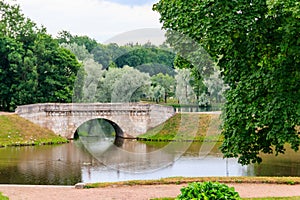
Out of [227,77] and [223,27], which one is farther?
[227,77]

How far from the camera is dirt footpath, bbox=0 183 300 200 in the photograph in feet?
39.2

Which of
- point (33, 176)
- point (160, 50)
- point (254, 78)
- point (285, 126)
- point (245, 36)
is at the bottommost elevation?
point (33, 176)

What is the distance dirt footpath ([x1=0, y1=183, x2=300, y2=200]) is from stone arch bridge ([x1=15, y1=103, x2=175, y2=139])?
74.3ft

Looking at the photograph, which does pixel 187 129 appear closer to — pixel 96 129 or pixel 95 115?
pixel 95 115

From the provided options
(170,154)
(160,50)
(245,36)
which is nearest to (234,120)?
(245,36)

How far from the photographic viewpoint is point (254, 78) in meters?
10.1

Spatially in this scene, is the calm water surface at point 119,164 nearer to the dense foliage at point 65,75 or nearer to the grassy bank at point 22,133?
the grassy bank at point 22,133

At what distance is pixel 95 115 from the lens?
120ft

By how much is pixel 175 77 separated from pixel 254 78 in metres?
29.8

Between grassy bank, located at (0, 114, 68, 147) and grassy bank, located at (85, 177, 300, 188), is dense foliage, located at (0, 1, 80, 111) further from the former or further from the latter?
grassy bank, located at (85, 177, 300, 188)

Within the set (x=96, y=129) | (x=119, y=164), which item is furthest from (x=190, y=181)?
(x=96, y=129)

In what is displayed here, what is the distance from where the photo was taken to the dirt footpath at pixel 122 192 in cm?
1196

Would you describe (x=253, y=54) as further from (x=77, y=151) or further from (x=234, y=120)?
(x=77, y=151)

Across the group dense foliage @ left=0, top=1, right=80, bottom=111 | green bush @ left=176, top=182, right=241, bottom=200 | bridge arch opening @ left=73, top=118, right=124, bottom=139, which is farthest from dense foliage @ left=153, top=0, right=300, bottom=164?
dense foliage @ left=0, top=1, right=80, bottom=111
